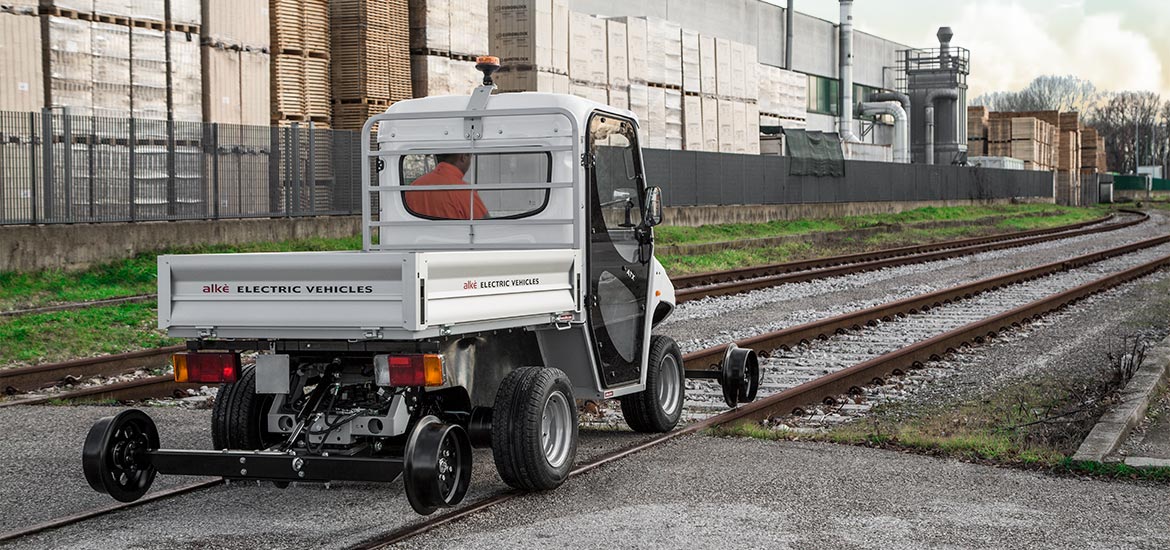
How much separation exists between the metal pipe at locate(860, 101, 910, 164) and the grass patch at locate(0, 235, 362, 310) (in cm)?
4808

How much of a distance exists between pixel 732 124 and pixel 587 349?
3303 centimetres

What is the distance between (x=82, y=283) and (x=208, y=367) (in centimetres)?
1334

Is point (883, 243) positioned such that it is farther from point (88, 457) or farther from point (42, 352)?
point (88, 457)

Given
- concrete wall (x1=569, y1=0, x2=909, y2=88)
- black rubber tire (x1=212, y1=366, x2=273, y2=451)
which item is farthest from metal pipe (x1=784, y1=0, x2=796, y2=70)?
black rubber tire (x1=212, y1=366, x2=273, y2=451)

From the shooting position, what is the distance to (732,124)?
40.2m

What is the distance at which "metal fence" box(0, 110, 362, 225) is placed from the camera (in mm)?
19484

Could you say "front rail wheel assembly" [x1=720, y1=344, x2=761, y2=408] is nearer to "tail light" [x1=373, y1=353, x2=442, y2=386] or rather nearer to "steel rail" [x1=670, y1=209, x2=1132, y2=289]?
"tail light" [x1=373, y1=353, x2=442, y2=386]

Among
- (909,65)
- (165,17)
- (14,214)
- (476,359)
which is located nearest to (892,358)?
(476,359)

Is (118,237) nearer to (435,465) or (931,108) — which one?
(435,465)

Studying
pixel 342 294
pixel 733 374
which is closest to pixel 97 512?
pixel 342 294

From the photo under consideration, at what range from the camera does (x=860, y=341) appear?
14469 millimetres

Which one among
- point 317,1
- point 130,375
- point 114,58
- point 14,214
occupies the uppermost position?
point 317,1

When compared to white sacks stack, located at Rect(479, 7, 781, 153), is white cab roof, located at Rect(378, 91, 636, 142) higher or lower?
lower

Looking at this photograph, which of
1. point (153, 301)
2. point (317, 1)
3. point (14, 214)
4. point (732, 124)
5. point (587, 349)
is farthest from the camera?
point (732, 124)
